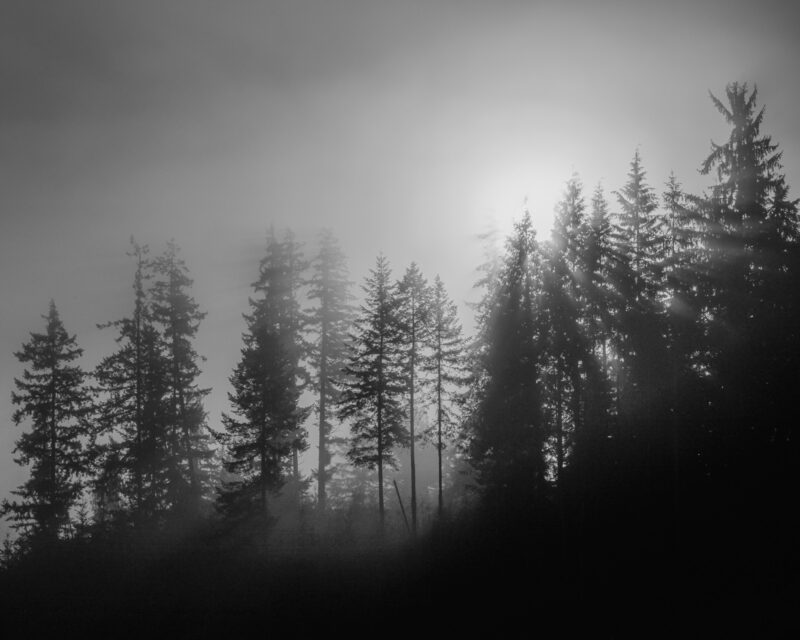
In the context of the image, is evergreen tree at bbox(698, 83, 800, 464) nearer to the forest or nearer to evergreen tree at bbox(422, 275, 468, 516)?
the forest

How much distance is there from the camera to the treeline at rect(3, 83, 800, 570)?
24.0 metres

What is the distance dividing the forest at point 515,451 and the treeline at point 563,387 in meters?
0.12

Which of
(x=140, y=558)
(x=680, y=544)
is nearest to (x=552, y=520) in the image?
(x=680, y=544)

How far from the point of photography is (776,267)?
956 inches

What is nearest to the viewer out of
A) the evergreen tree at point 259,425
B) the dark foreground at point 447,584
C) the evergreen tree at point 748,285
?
the dark foreground at point 447,584

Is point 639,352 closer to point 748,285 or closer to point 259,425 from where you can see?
point 748,285

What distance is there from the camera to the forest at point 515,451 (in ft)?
74.6

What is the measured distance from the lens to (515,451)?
25.0 m

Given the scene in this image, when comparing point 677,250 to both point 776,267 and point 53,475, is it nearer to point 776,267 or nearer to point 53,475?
point 776,267

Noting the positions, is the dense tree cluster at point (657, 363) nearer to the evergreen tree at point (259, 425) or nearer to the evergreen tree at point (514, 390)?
the evergreen tree at point (514, 390)

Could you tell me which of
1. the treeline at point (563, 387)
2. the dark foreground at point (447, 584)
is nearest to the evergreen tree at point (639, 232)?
the treeline at point (563, 387)

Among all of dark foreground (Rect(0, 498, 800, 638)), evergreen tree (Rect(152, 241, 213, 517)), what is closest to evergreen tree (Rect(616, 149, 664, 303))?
dark foreground (Rect(0, 498, 800, 638))

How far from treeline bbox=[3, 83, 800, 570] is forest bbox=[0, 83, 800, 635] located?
0.12m

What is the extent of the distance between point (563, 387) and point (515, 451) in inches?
164
